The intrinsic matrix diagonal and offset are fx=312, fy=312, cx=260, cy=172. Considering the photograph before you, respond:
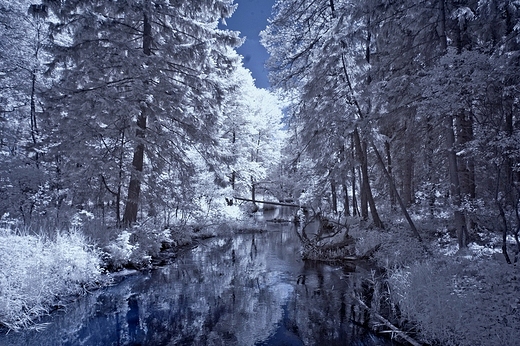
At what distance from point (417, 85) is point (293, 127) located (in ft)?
26.3

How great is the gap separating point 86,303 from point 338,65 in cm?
1231

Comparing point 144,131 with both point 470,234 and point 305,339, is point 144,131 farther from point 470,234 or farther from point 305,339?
point 470,234

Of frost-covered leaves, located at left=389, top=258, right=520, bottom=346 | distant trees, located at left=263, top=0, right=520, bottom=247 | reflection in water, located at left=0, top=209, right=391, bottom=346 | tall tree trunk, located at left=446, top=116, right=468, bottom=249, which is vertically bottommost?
reflection in water, located at left=0, top=209, right=391, bottom=346

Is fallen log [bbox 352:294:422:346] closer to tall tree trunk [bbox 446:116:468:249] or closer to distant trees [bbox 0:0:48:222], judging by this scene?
tall tree trunk [bbox 446:116:468:249]

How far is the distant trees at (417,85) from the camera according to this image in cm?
671

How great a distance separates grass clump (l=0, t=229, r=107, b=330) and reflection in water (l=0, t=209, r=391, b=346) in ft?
1.30

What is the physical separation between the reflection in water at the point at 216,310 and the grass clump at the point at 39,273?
395 mm

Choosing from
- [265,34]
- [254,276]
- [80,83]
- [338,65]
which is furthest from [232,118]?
[254,276]

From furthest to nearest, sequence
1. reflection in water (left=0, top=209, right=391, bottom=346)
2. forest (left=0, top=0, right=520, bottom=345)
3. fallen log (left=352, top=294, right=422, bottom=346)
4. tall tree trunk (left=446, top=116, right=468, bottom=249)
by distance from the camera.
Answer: tall tree trunk (left=446, top=116, right=468, bottom=249)
forest (left=0, top=0, right=520, bottom=345)
reflection in water (left=0, top=209, right=391, bottom=346)
fallen log (left=352, top=294, right=422, bottom=346)

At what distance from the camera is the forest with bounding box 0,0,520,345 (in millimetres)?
6125

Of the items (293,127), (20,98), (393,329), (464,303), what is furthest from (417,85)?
(20,98)

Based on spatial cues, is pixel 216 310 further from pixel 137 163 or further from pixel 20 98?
pixel 20 98

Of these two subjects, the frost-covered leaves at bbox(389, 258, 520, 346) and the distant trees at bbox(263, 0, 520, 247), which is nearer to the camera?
the frost-covered leaves at bbox(389, 258, 520, 346)

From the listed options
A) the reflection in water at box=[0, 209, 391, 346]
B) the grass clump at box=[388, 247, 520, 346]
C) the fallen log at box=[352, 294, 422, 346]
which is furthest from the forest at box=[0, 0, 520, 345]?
the reflection in water at box=[0, 209, 391, 346]
